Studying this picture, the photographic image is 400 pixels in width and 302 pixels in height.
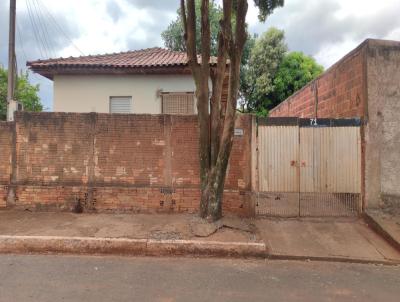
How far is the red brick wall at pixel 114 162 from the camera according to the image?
797 cm

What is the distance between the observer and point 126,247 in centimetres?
623

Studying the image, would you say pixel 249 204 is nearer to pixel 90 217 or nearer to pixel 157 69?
pixel 90 217

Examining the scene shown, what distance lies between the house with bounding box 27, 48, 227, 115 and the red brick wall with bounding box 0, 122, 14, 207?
3749mm

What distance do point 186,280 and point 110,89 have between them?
8191 millimetres

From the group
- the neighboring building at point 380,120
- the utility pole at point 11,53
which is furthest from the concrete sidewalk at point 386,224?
the utility pole at point 11,53

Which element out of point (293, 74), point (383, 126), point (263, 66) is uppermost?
point (263, 66)

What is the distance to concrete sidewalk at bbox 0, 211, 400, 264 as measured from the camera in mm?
6207

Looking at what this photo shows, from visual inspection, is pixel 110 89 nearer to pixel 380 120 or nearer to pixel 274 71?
pixel 380 120

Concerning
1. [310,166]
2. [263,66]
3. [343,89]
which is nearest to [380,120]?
[343,89]

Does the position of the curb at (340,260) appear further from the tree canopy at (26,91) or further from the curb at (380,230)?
the tree canopy at (26,91)

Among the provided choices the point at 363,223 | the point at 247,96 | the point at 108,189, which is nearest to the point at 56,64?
the point at 108,189

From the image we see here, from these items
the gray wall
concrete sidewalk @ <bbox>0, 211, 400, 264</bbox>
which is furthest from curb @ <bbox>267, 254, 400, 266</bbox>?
the gray wall

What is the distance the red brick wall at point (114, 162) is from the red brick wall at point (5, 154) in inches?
7.7

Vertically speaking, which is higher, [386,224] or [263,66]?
[263,66]
